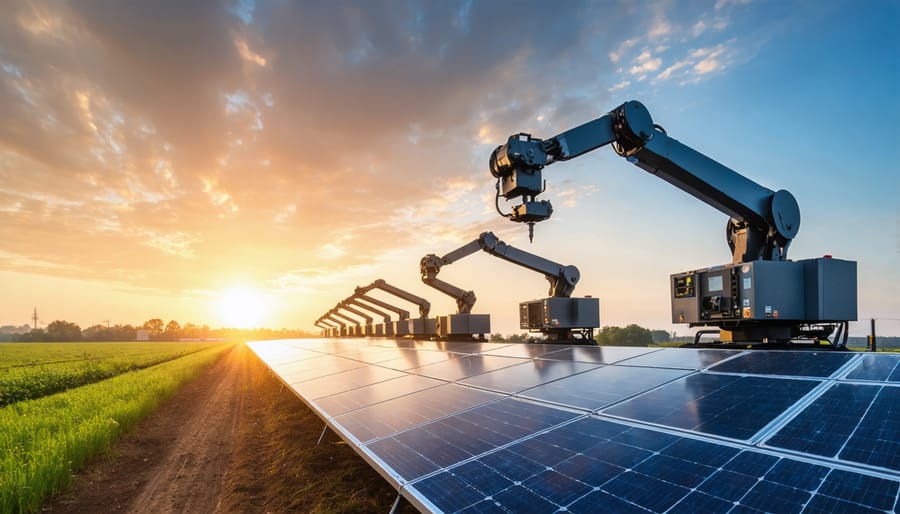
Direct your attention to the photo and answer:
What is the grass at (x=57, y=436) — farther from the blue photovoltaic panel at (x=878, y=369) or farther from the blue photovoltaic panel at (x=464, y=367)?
the blue photovoltaic panel at (x=878, y=369)

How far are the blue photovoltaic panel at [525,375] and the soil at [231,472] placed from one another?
1.87 metres

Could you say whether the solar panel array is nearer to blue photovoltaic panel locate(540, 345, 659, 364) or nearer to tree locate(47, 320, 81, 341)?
blue photovoltaic panel locate(540, 345, 659, 364)

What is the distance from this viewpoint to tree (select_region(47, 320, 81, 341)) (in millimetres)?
135125

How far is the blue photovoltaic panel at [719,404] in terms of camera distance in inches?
139

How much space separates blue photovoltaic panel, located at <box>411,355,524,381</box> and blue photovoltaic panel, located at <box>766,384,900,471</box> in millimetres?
4478

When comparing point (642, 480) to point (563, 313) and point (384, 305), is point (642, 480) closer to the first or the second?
point (563, 313)

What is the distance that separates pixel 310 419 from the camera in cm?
1212

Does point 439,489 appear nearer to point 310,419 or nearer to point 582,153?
point 582,153

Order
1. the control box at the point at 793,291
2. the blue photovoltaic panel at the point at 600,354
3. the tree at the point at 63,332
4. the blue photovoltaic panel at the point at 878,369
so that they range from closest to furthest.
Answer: the blue photovoltaic panel at the point at 878,369, the blue photovoltaic panel at the point at 600,354, the control box at the point at 793,291, the tree at the point at 63,332

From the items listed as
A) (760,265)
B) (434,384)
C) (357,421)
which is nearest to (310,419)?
(434,384)

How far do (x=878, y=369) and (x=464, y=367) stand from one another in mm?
5527

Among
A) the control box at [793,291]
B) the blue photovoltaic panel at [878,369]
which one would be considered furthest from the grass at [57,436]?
the control box at [793,291]

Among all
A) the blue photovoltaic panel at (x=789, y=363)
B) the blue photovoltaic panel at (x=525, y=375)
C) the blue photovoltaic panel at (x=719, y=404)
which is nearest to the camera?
the blue photovoltaic panel at (x=719, y=404)

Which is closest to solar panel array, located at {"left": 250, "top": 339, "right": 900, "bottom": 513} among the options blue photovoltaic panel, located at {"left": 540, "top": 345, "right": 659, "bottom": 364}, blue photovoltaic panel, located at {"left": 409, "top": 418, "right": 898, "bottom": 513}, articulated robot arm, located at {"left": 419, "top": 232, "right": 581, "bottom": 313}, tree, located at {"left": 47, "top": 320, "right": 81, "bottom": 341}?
blue photovoltaic panel, located at {"left": 409, "top": 418, "right": 898, "bottom": 513}
